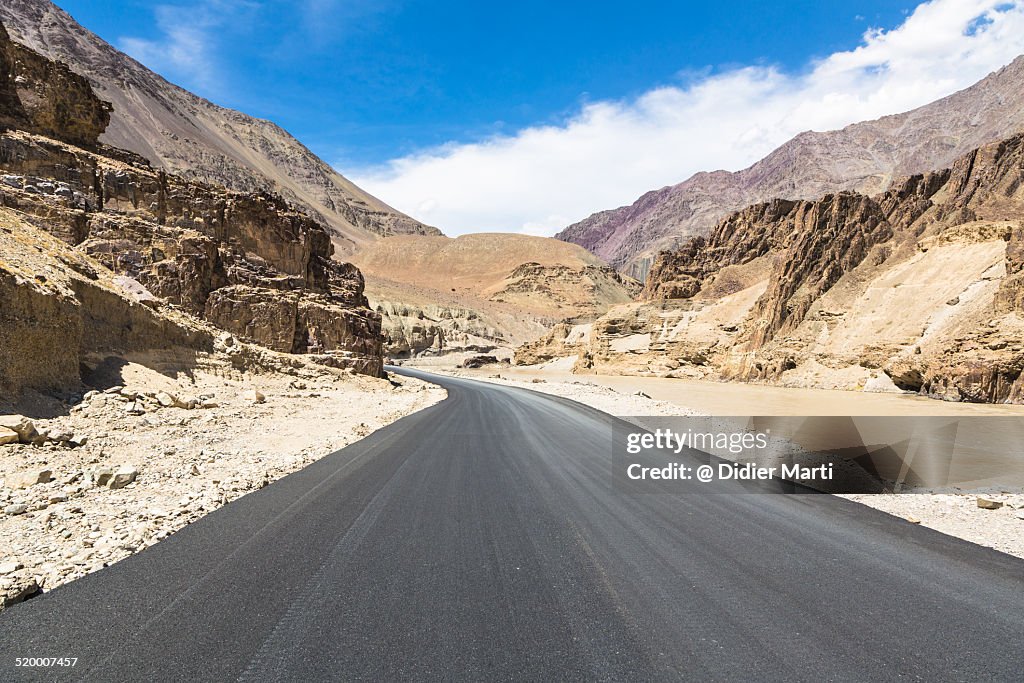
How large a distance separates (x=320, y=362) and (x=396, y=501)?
23893 millimetres

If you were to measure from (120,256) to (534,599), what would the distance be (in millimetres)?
24508

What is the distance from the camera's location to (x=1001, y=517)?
5832mm

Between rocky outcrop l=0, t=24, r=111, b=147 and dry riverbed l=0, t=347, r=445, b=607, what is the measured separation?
14416 millimetres

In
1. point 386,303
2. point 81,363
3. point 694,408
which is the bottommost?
point 694,408

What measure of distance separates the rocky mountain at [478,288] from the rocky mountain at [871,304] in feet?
122

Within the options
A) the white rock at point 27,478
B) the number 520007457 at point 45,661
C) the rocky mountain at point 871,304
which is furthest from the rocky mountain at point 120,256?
the rocky mountain at point 871,304

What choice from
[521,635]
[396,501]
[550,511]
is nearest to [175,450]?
[396,501]

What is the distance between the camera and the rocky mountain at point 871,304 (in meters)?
25.1

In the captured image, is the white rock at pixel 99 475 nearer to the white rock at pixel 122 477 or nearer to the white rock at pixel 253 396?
the white rock at pixel 122 477

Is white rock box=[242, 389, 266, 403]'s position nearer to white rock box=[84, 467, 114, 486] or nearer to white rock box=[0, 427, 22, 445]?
white rock box=[0, 427, 22, 445]

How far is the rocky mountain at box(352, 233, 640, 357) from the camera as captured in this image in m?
92.8

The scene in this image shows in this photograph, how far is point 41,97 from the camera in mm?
21531

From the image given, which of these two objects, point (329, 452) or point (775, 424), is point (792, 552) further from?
point (775, 424)

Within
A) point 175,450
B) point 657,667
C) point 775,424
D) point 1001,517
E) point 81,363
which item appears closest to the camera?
point 657,667
